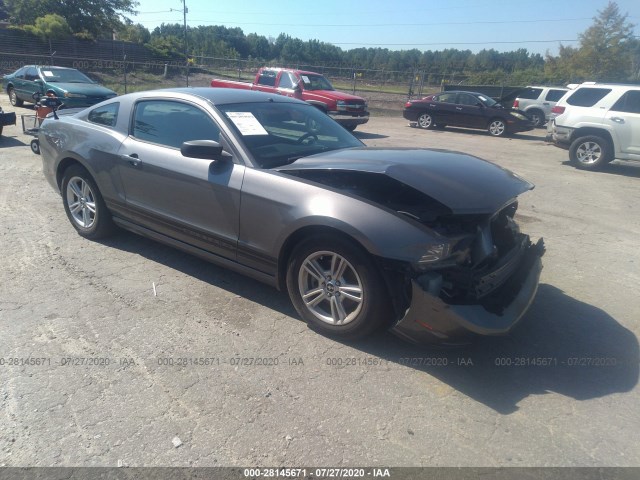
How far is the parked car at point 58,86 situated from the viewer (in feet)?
45.3

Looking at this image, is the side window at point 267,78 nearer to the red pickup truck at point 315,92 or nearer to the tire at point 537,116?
the red pickup truck at point 315,92

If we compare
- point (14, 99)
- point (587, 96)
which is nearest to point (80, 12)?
point (14, 99)

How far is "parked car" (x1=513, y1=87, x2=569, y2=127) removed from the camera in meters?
20.7

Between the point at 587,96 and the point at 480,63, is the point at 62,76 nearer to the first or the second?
the point at 587,96

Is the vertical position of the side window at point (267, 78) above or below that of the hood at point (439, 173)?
above

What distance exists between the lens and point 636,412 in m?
2.79

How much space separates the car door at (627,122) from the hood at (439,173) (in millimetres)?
8364

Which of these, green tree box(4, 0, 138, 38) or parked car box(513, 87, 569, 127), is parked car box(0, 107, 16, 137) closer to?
parked car box(513, 87, 569, 127)

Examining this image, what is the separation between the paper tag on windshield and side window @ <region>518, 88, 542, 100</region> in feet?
67.2

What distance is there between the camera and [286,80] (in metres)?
15.1

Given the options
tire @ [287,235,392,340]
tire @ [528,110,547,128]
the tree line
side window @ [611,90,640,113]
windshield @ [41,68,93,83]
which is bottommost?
tire @ [287,235,392,340]

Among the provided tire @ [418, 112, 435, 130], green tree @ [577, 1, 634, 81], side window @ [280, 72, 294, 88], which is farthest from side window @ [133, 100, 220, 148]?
green tree @ [577, 1, 634, 81]

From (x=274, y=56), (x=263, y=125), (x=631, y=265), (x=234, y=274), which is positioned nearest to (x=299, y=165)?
(x=263, y=125)

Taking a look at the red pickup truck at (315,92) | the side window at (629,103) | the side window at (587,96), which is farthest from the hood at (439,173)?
the red pickup truck at (315,92)
